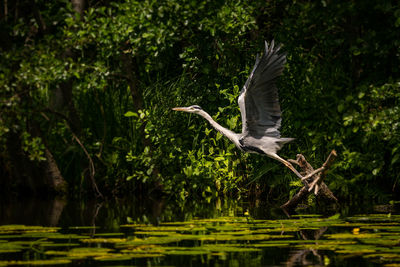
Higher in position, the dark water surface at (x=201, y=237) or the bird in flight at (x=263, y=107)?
the bird in flight at (x=263, y=107)

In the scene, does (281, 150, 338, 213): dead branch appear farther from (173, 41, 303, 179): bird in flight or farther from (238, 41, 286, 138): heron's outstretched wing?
(238, 41, 286, 138): heron's outstretched wing

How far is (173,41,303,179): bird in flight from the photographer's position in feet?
24.1

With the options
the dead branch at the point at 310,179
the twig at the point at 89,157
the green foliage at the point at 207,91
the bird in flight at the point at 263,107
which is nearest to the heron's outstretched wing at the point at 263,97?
the bird in flight at the point at 263,107

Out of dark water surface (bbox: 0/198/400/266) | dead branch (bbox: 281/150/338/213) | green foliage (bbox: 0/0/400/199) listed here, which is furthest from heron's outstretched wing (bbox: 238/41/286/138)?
green foliage (bbox: 0/0/400/199)

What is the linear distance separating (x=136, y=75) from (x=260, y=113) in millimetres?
4353

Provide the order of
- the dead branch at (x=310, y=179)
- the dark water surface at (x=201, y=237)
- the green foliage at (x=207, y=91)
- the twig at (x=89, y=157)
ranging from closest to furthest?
1. the dark water surface at (x=201, y=237)
2. the dead branch at (x=310, y=179)
3. the green foliage at (x=207, y=91)
4. the twig at (x=89, y=157)

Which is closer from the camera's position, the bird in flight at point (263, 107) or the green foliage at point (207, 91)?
the bird in flight at point (263, 107)

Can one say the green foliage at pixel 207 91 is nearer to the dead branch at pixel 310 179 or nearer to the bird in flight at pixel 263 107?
the dead branch at pixel 310 179

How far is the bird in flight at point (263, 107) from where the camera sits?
734 centimetres

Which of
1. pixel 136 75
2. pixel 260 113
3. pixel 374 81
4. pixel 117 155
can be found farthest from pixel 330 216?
pixel 136 75

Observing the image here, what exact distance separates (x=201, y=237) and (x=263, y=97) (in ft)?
6.82

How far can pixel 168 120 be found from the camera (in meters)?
10.2

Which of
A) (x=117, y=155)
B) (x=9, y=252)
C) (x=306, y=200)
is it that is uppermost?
(x=117, y=155)

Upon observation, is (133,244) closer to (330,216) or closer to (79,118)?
(330,216)
